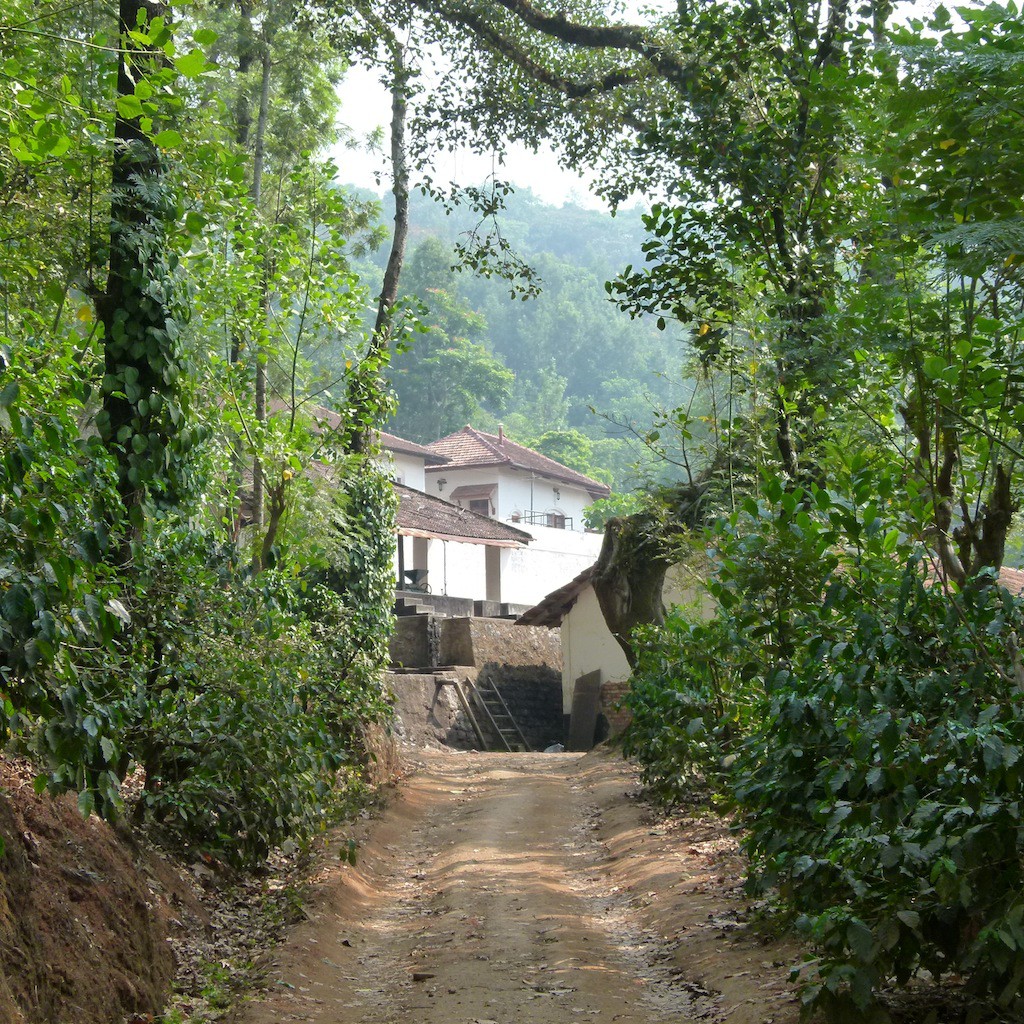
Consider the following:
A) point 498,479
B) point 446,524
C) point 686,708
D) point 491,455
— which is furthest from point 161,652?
point 498,479

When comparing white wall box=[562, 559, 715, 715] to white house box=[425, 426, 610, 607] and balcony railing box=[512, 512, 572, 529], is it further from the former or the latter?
balcony railing box=[512, 512, 572, 529]

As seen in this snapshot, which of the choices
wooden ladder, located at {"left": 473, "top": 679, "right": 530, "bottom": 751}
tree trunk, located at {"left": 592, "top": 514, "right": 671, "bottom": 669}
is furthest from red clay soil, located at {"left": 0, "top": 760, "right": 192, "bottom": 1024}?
wooden ladder, located at {"left": 473, "top": 679, "right": 530, "bottom": 751}

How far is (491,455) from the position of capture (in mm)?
42094

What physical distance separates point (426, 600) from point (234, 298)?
18.7 metres

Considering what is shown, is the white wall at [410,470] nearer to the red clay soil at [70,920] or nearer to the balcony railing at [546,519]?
the balcony railing at [546,519]

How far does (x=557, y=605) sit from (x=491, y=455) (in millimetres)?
18020

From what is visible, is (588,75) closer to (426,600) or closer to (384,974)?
(384,974)

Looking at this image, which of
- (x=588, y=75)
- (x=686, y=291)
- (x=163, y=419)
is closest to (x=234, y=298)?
(x=163, y=419)

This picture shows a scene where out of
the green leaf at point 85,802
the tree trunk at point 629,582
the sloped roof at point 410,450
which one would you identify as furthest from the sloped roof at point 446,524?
the green leaf at point 85,802

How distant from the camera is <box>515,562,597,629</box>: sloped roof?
78.7 feet

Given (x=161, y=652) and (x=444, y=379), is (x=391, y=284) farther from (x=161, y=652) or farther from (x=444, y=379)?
(x=444, y=379)

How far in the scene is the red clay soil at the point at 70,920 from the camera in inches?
164

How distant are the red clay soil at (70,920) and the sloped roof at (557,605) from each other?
1828 centimetres

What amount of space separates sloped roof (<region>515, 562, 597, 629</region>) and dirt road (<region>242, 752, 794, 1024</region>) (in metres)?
12.2
